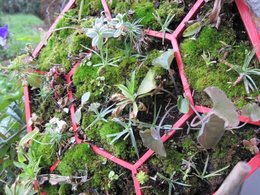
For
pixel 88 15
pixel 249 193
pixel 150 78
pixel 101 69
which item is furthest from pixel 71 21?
A: pixel 249 193

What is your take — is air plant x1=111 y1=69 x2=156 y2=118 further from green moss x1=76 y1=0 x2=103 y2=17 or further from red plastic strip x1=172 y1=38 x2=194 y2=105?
green moss x1=76 y1=0 x2=103 y2=17

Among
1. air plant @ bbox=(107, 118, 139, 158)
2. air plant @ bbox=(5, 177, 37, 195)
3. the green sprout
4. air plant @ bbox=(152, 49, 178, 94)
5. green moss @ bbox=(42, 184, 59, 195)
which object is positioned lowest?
green moss @ bbox=(42, 184, 59, 195)

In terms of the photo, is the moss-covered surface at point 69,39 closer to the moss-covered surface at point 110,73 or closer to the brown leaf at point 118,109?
the moss-covered surface at point 110,73

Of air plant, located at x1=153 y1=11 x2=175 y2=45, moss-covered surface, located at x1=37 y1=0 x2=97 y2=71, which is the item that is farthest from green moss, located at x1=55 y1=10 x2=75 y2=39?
air plant, located at x1=153 y1=11 x2=175 y2=45

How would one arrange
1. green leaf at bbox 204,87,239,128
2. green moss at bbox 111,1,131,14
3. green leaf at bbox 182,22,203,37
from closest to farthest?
green leaf at bbox 204,87,239,128
green leaf at bbox 182,22,203,37
green moss at bbox 111,1,131,14

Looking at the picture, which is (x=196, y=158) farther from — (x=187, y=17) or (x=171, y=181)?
(x=187, y=17)

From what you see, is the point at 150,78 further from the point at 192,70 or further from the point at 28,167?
the point at 28,167

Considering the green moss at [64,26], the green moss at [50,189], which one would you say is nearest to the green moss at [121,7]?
the green moss at [64,26]
